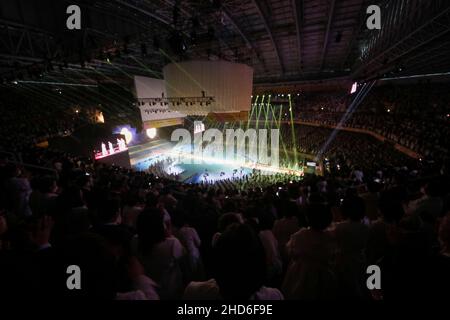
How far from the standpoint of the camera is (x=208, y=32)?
9.98 metres

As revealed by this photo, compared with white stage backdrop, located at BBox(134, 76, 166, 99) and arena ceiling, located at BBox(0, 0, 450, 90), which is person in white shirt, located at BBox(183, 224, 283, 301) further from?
white stage backdrop, located at BBox(134, 76, 166, 99)

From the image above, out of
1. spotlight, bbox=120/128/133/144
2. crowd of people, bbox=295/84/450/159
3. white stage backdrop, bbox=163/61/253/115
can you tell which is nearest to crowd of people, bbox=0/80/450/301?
white stage backdrop, bbox=163/61/253/115

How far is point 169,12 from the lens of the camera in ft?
37.4

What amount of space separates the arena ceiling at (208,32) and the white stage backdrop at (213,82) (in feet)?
2.92

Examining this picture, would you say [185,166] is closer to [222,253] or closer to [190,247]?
[190,247]

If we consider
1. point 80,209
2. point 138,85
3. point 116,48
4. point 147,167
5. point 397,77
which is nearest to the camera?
point 80,209

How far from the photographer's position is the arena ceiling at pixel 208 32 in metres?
9.05

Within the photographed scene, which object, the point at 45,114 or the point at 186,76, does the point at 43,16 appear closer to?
the point at 186,76

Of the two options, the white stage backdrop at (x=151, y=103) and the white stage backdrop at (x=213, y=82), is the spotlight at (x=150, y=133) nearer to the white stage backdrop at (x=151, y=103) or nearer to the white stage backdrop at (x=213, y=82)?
the white stage backdrop at (x=151, y=103)

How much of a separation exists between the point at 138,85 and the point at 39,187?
15.5 metres

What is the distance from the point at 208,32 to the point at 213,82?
2.13 meters

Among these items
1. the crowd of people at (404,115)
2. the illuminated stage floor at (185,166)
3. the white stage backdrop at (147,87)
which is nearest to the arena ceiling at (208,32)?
the white stage backdrop at (147,87)
